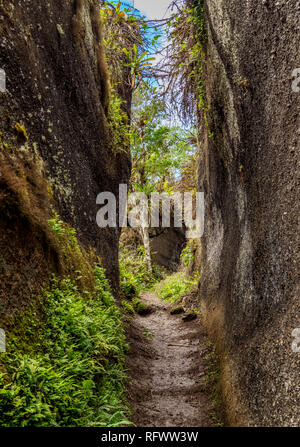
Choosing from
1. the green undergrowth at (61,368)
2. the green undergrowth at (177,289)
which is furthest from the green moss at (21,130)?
the green undergrowth at (177,289)

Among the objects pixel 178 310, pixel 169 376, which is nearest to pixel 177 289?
pixel 178 310

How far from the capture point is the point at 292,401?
273cm

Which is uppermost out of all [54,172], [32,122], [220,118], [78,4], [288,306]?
[78,4]

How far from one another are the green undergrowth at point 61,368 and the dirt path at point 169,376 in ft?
1.95

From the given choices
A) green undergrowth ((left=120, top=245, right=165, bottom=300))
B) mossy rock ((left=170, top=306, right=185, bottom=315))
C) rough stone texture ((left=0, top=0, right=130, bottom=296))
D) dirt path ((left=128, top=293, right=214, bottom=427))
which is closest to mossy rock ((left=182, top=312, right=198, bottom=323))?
dirt path ((left=128, top=293, right=214, bottom=427))

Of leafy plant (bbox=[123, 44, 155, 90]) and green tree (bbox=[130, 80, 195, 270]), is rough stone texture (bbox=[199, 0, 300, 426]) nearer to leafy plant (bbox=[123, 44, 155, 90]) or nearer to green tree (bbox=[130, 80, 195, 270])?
leafy plant (bbox=[123, 44, 155, 90])

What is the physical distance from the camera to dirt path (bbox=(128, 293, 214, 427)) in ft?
14.2

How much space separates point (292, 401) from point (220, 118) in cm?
492

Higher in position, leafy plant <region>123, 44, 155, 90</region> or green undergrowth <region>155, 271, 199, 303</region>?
leafy plant <region>123, 44, 155, 90</region>

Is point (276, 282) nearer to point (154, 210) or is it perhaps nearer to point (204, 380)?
point (204, 380)

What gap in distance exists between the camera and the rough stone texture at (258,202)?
3.15 meters

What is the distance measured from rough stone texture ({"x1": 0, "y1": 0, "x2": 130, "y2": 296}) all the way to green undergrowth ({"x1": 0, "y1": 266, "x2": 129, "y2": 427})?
1974 millimetres

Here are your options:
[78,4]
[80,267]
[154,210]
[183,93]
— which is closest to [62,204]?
[80,267]

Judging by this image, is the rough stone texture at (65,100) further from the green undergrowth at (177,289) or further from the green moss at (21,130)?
the green undergrowth at (177,289)
